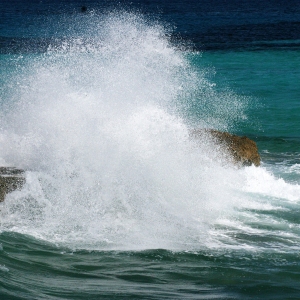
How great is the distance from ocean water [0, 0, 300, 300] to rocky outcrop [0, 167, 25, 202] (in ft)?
0.45

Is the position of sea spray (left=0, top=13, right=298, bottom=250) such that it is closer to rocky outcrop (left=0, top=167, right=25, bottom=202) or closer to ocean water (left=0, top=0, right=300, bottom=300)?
ocean water (left=0, top=0, right=300, bottom=300)

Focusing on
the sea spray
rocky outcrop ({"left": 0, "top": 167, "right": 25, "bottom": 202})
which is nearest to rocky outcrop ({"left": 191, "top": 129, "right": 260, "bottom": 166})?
the sea spray

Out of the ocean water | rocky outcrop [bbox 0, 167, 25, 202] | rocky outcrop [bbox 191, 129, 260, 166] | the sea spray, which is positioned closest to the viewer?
the ocean water

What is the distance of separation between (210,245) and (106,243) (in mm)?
1588

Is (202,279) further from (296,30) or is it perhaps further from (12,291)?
(296,30)

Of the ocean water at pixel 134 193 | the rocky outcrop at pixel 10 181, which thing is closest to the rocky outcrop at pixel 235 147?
the ocean water at pixel 134 193

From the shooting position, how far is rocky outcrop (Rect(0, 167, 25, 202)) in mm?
12742

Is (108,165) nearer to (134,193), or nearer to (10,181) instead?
(134,193)

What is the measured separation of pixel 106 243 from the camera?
11.2m

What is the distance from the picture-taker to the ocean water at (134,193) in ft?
32.7

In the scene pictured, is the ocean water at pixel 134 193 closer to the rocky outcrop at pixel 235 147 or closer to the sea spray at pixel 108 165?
the sea spray at pixel 108 165

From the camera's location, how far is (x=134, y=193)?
43.6 ft

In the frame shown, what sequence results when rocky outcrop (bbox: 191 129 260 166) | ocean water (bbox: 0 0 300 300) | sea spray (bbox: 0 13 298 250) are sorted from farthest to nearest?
rocky outcrop (bbox: 191 129 260 166) → sea spray (bbox: 0 13 298 250) → ocean water (bbox: 0 0 300 300)

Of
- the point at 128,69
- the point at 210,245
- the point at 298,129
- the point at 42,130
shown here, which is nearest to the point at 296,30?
the point at 298,129
